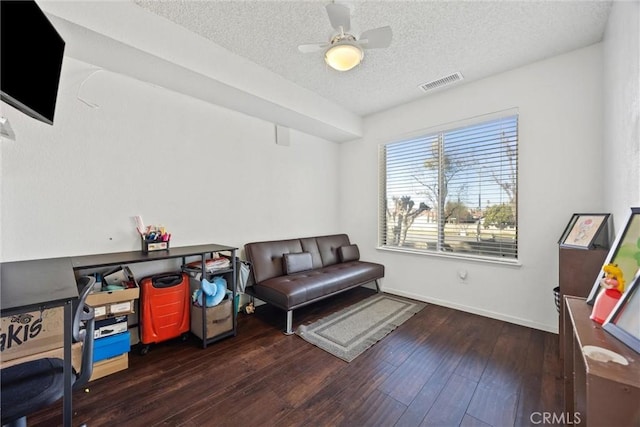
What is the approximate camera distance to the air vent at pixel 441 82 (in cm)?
295

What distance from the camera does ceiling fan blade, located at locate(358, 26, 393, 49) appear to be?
180 cm

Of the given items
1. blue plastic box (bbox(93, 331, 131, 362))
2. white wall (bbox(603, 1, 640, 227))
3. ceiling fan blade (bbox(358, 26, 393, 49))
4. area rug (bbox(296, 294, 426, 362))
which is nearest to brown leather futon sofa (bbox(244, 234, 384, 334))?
area rug (bbox(296, 294, 426, 362))

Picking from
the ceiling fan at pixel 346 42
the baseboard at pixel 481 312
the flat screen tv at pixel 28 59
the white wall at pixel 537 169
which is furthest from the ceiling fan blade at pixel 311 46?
the baseboard at pixel 481 312

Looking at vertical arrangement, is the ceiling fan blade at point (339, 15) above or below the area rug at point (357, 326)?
above

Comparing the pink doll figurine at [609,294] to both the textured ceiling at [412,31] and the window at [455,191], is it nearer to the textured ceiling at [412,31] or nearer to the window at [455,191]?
the window at [455,191]

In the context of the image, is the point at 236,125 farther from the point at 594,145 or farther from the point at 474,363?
the point at 594,145

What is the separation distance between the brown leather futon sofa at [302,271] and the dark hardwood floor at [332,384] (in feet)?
1.35

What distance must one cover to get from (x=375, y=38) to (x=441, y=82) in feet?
5.39

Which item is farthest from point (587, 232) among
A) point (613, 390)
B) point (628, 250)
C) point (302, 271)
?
point (302, 271)

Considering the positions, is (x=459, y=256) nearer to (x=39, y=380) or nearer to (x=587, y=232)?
(x=587, y=232)

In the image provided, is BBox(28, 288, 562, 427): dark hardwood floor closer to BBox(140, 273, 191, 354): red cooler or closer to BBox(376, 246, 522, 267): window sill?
BBox(140, 273, 191, 354): red cooler

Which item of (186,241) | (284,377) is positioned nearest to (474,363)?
(284,377)

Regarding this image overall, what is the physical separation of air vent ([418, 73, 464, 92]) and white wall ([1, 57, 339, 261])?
2.03m

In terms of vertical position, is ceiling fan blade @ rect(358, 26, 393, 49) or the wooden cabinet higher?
ceiling fan blade @ rect(358, 26, 393, 49)
